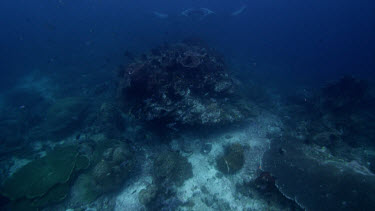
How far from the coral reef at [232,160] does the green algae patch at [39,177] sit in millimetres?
6657

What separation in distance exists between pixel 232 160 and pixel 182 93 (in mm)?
3875

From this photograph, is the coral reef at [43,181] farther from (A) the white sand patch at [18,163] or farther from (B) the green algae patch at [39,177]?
(A) the white sand patch at [18,163]

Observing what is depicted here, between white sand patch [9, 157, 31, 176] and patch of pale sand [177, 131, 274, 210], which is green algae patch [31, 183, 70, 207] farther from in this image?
patch of pale sand [177, 131, 274, 210]

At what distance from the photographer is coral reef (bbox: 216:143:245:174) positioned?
7.63m

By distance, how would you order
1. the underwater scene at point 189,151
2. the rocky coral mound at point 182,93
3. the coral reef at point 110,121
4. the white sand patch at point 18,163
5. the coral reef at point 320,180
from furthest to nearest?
the coral reef at point 110,121, the white sand patch at point 18,163, the rocky coral mound at point 182,93, the underwater scene at point 189,151, the coral reef at point 320,180

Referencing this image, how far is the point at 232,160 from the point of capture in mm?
7773

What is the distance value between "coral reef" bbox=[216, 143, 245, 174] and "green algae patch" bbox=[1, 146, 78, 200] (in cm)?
666

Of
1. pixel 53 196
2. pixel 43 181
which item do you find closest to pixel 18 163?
pixel 43 181

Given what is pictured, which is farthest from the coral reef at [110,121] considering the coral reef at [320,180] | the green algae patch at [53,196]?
the coral reef at [320,180]

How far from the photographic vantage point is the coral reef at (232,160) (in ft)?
25.0

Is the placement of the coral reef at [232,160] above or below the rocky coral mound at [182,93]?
below

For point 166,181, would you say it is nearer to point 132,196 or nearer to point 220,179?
point 132,196

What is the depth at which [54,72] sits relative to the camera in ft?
→ 78.1

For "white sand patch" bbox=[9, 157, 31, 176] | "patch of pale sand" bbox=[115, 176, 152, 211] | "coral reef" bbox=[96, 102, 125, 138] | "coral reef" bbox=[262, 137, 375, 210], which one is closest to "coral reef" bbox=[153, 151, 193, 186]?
"patch of pale sand" bbox=[115, 176, 152, 211]
